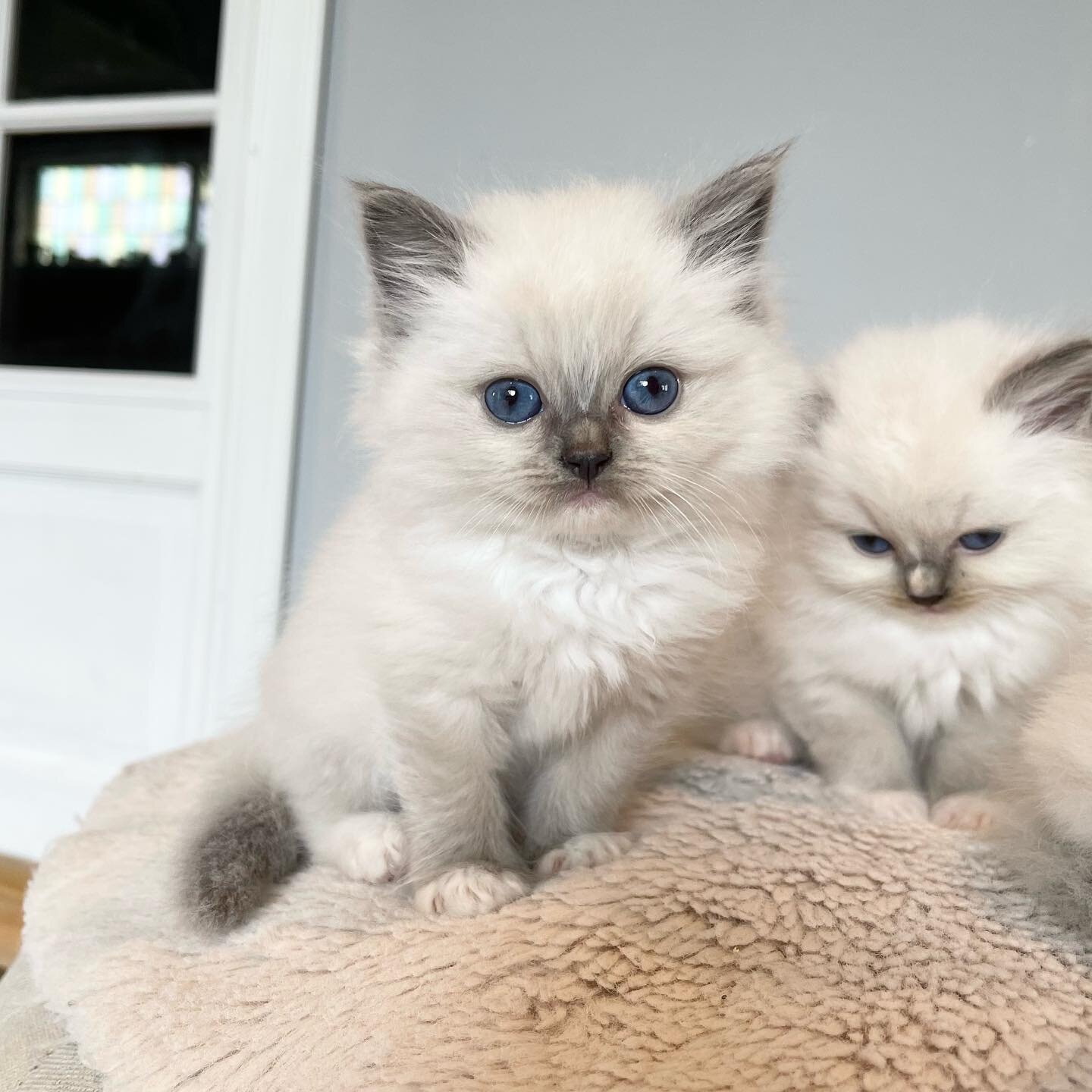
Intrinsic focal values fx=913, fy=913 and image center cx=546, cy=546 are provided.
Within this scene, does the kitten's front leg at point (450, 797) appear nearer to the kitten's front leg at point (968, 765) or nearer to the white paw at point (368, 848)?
the white paw at point (368, 848)

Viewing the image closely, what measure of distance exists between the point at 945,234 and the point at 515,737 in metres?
1.18

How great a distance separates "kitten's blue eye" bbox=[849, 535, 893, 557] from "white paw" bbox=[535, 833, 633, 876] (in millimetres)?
429

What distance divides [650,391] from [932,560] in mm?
385

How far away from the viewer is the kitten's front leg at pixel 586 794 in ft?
3.09

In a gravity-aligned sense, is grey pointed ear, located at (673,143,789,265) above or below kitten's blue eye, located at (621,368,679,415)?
above

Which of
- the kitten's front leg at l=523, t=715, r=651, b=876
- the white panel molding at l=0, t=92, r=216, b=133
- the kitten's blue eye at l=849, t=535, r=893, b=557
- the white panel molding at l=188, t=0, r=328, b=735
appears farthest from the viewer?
the white panel molding at l=0, t=92, r=216, b=133

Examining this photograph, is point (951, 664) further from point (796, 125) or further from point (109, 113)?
point (109, 113)

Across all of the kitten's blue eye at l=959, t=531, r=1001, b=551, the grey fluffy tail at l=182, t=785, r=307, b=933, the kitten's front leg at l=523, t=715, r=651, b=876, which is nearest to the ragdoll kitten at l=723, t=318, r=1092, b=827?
the kitten's blue eye at l=959, t=531, r=1001, b=551

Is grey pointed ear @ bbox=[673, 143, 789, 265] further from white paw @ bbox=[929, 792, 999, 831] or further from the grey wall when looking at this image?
white paw @ bbox=[929, 792, 999, 831]

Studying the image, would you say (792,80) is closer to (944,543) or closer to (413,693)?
(944,543)

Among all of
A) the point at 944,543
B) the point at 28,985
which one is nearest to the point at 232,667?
the point at 28,985

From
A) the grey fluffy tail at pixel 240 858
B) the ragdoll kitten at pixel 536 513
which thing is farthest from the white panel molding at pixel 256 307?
the ragdoll kitten at pixel 536 513

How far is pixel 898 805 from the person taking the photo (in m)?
1.01

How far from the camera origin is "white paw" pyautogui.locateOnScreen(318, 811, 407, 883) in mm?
967
